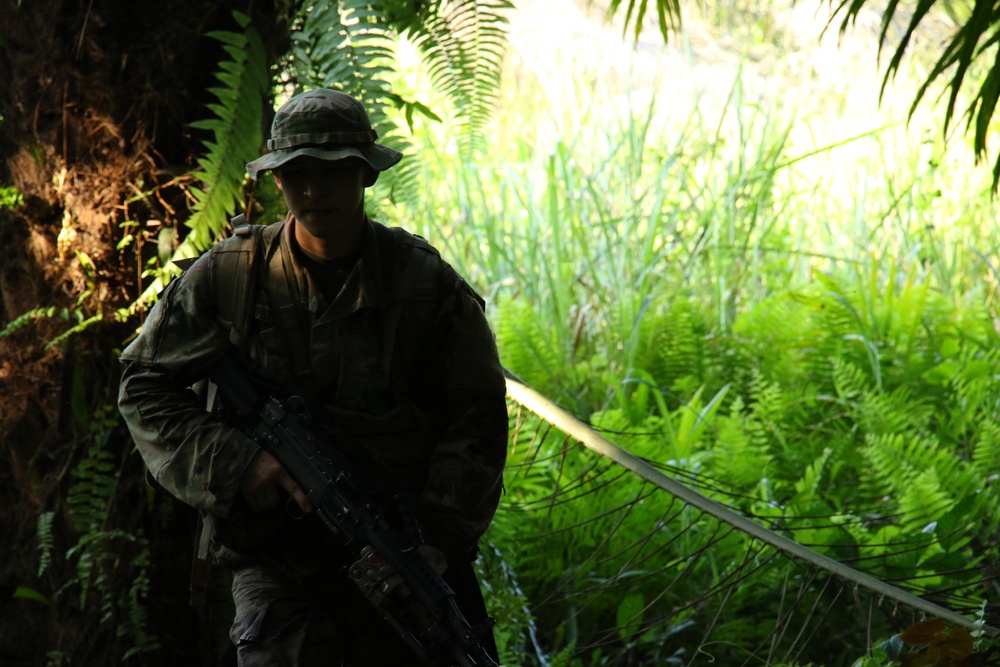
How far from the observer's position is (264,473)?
2.09 m

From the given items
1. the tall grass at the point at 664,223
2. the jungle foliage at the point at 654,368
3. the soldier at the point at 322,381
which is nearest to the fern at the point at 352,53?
the jungle foliage at the point at 654,368

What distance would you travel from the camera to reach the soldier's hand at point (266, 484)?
208 cm

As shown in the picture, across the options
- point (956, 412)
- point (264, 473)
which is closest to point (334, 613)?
point (264, 473)

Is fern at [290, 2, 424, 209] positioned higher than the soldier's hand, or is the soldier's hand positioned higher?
fern at [290, 2, 424, 209]

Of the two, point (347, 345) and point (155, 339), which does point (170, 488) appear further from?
point (347, 345)

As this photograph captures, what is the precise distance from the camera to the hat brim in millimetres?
2049

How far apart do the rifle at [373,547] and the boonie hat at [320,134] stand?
1.60ft

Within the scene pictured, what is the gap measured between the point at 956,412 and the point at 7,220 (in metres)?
3.59

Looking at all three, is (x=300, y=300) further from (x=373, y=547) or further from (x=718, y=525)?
(x=718, y=525)

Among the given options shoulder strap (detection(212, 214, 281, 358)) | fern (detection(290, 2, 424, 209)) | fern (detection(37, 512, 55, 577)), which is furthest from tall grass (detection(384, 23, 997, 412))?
shoulder strap (detection(212, 214, 281, 358))

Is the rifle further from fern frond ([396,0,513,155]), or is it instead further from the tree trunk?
fern frond ([396,0,513,155])

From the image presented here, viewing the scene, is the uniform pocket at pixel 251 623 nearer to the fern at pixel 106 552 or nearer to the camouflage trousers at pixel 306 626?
the camouflage trousers at pixel 306 626

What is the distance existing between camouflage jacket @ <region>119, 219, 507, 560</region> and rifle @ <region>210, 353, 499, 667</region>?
7cm

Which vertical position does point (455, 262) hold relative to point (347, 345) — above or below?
below
